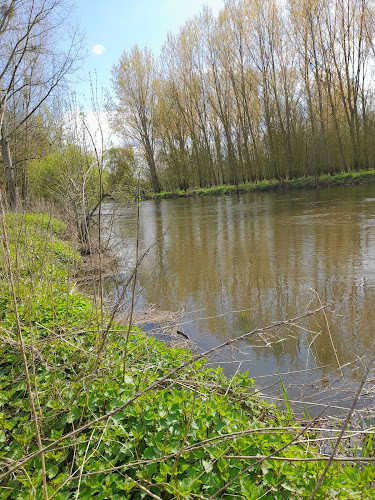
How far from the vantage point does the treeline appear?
20875 mm

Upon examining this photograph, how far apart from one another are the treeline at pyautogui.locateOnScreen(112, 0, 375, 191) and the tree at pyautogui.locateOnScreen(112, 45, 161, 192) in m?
0.09

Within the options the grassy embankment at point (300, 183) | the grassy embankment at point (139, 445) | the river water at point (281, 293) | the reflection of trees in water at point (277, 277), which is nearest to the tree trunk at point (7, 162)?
the river water at point (281, 293)

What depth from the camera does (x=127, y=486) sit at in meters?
1.46

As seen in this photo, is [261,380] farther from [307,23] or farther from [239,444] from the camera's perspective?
[307,23]

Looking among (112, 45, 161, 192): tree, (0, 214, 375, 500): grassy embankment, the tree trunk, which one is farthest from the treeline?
(0, 214, 375, 500): grassy embankment

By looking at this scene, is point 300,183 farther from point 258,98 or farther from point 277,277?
point 277,277

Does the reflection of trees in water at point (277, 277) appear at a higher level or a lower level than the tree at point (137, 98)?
lower

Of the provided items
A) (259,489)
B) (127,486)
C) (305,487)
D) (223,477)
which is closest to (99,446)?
(127,486)

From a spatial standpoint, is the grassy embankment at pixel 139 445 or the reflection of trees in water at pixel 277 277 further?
the reflection of trees in water at pixel 277 277

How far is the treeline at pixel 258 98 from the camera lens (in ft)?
68.5

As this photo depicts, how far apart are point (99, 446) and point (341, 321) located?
3.21 metres

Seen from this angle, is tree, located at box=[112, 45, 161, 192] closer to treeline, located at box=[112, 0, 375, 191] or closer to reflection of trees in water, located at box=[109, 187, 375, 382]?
treeline, located at box=[112, 0, 375, 191]

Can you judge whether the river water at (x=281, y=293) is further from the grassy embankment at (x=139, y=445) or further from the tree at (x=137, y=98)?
the tree at (x=137, y=98)

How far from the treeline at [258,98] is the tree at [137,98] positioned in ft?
0.29
